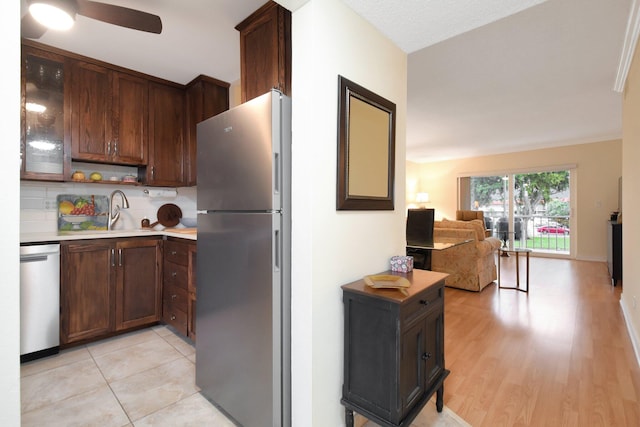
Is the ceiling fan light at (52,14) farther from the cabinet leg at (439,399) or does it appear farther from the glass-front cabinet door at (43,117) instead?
the cabinet leg at (439,399)

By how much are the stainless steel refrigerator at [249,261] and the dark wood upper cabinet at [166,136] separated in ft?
5.35

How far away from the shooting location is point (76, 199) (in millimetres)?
2859

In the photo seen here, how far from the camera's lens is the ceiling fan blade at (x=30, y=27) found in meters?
1.73

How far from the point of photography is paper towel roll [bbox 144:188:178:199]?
10.5 feet

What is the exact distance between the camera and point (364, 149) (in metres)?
Answer: 1.64

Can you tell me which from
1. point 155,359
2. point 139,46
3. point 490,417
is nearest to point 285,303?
point 490,417

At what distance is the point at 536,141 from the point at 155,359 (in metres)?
7.49

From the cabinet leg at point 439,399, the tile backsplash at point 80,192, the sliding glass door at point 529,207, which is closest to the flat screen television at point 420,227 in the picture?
the cabinet leg at point 439,399

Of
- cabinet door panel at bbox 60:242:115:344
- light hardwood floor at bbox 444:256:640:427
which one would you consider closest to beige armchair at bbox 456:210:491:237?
light hardwood floor at bbox 444:256:640:427

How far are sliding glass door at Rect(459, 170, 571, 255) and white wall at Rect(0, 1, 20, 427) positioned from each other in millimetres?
8453

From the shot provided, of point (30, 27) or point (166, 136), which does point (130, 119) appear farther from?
point (30, 27)

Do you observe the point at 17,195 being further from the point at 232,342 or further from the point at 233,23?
the point at 233,23

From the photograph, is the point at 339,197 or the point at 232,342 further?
the point at 232,342

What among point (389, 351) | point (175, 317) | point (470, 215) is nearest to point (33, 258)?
point (175, 317)
